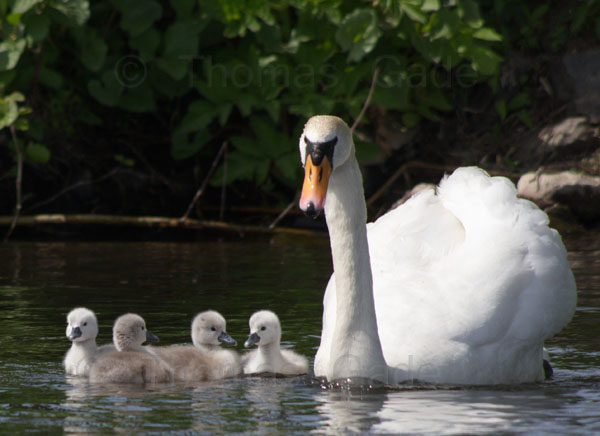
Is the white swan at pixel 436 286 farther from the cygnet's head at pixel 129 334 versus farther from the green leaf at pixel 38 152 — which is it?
the green leaf at pixel 38 152

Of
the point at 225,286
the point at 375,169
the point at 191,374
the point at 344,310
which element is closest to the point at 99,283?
the point at 225,286

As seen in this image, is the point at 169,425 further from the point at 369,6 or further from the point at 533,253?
the point at 369,6

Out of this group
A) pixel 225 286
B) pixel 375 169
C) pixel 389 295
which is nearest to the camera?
pixel 389 295

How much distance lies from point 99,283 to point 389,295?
12.4 feet

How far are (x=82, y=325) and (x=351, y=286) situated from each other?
1.66 m

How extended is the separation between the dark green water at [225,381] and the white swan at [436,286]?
155 millimetres

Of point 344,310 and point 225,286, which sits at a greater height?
point 225,286

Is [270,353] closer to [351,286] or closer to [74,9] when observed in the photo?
[351,286]

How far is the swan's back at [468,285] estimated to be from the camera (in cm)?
593

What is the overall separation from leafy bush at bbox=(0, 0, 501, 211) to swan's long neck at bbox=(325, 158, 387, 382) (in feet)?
20.2

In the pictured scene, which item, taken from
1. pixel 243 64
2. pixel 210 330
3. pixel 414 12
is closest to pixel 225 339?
pixel 210 330

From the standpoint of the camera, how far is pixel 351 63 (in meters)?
13.1

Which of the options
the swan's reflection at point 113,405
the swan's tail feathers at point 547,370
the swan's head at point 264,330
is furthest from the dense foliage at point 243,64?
the swan's reflection at point 113,405

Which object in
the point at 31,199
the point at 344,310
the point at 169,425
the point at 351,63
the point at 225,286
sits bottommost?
the point at 169,425
